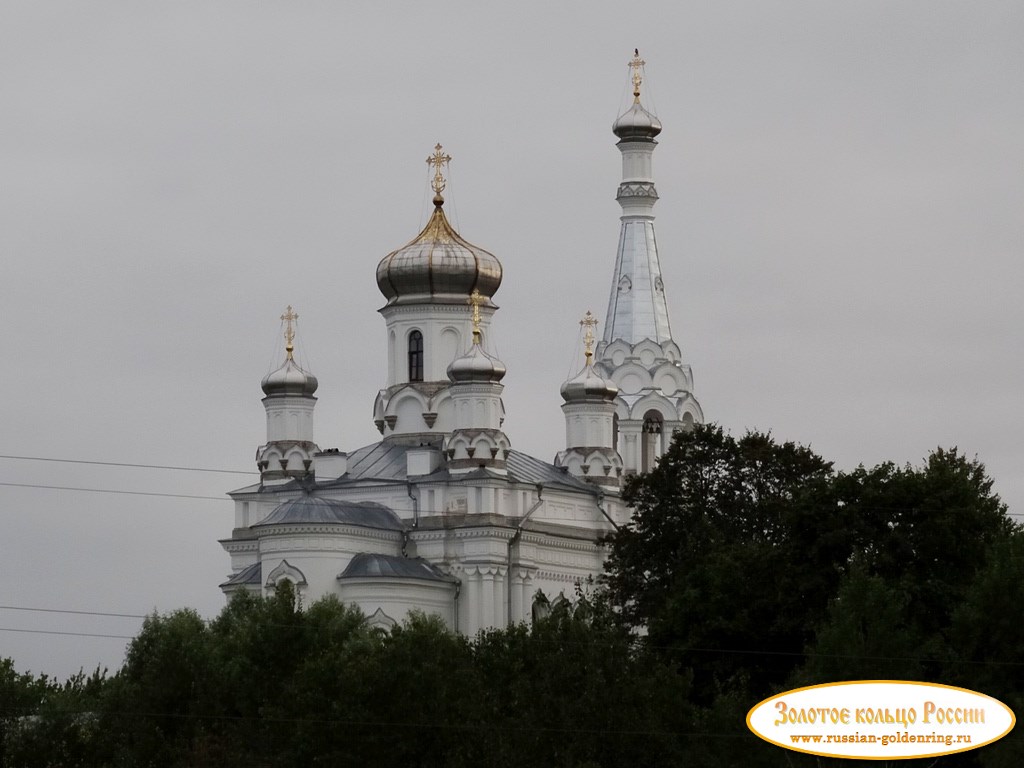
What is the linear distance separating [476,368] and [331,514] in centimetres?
A: 527

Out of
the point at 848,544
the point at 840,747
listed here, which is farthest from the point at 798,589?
the point at 840,747

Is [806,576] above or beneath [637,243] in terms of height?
beneath

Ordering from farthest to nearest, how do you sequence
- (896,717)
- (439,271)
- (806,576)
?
(439,271)
(806,576)
(896,717)

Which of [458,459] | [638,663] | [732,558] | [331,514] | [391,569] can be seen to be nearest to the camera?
[638,663]

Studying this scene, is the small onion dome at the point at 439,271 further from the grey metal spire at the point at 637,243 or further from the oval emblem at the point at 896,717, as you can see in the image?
the oval emblem at the point at 896,717

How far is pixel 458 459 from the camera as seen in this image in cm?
6856

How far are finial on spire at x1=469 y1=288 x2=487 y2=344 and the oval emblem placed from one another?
136 ft

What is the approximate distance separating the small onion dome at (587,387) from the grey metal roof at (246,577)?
895 cm

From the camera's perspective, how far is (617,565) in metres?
57.3

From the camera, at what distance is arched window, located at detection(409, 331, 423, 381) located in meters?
73.1

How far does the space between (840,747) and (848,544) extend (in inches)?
768

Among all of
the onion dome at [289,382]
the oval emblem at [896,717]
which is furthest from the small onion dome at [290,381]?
the oval emblem at [896,717]

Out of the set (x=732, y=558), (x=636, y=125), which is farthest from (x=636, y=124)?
(x=732, y=558)

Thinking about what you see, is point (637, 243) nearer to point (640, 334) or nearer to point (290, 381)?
point (640, 334)
